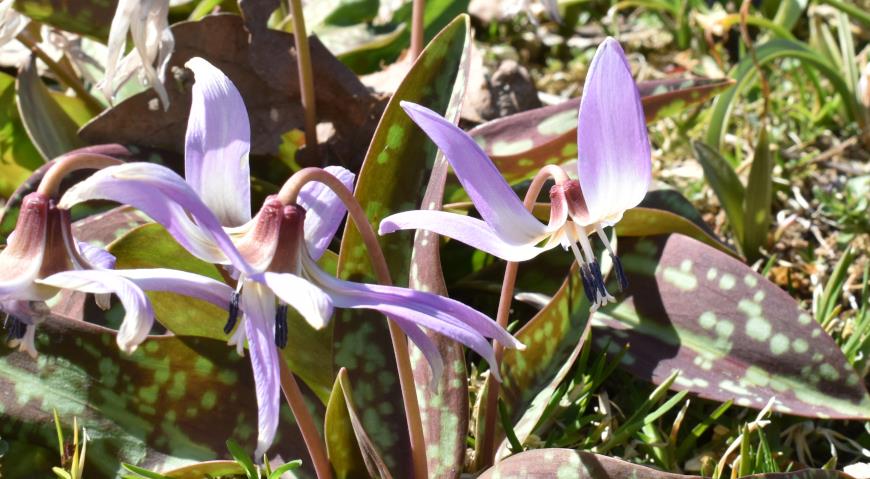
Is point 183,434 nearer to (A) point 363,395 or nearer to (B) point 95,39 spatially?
(A) point 363,395

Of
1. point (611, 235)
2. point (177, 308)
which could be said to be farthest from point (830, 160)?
point (177, 308)

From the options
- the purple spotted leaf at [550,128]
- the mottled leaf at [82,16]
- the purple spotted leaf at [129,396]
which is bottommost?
the purple spotted leaf at [129,396]

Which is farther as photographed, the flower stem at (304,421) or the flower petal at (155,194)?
the flower stem at (304,421)

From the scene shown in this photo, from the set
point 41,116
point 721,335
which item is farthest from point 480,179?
point 41,116

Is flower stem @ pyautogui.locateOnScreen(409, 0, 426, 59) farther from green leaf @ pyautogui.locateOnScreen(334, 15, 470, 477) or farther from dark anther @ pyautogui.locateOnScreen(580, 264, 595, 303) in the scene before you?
dark anther @ pyautogui.locateOnScreen(580, 264, 595, 303)

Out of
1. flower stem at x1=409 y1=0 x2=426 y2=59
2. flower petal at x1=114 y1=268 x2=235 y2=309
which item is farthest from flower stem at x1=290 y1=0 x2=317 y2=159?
flower petal at x1=114 y1=268 x2=235 y2=309

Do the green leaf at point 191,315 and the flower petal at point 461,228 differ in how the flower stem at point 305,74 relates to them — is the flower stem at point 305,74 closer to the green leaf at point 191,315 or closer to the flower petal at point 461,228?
the green leaf at point 191,315

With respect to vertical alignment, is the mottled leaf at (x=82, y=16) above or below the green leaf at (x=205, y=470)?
above

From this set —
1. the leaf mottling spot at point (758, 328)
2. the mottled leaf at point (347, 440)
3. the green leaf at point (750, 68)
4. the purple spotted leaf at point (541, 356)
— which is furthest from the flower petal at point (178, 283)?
the green leaf at point (750, 68)
